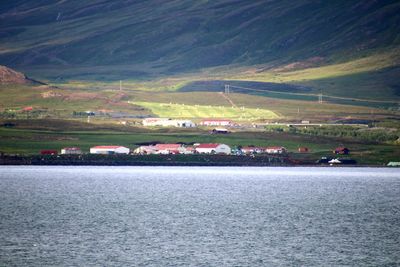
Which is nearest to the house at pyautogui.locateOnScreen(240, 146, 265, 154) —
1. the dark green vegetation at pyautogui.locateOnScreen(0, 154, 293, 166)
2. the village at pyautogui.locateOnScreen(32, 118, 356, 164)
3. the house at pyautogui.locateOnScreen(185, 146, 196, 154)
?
the village at pyautogui.locateOnScreen(32, 118, 356, 164)

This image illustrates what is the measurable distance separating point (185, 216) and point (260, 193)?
24811 millimetres

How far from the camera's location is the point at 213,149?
152 metres

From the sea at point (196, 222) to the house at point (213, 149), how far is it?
29.8 meters

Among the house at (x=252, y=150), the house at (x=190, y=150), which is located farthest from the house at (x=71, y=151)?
the house at (x=252, y=150)

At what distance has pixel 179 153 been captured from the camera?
5886 inches

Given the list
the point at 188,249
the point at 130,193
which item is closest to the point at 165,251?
the point at 188,249

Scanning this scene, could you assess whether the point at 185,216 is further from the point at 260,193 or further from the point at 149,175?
the point at 149,175

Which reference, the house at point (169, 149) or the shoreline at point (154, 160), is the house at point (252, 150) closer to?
the shoreline at point (154, 160)

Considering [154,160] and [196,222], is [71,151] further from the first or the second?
[196,222]

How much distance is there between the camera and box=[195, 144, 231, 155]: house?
152 meters

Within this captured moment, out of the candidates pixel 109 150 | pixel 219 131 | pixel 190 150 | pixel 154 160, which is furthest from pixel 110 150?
pixel 219 131

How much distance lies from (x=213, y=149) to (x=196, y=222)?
79.6 m

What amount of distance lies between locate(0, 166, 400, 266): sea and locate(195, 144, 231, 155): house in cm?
2983

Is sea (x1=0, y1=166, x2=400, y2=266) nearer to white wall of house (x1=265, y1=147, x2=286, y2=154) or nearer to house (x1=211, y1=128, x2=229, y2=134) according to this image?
white wall of house (x1=265, y1=147, x2=286, y2=154)
